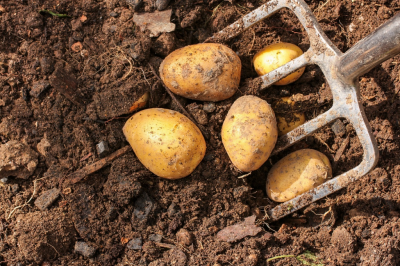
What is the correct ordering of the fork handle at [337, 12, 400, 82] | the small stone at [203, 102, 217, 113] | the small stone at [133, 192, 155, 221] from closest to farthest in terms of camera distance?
the fork handle at [337, 12, 400, 82] → the small stone at [133, 192, 155, 221] → the small stone at [203, 102, 217, 113]

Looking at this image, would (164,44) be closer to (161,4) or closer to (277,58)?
(161,4)

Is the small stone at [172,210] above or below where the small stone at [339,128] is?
below

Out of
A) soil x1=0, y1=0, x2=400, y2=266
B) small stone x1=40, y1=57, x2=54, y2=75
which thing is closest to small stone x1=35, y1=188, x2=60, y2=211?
soil x1=0, y1=0, x2=400, y2=266

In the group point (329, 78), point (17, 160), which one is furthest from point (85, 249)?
point (329, 78)

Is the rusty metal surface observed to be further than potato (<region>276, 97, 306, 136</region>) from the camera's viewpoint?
No

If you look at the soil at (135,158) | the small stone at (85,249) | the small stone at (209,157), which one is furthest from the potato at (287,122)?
the small stone at (85,249)

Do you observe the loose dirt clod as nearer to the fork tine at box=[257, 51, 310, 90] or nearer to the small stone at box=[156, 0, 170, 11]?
the small stone at box=[156, 0, 170, 11]

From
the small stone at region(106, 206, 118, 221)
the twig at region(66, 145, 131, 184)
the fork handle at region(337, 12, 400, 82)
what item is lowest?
the small stone at region(106, 206, 118, 221)

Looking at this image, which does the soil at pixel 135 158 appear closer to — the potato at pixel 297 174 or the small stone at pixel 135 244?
the small stone at pixel 135 244
